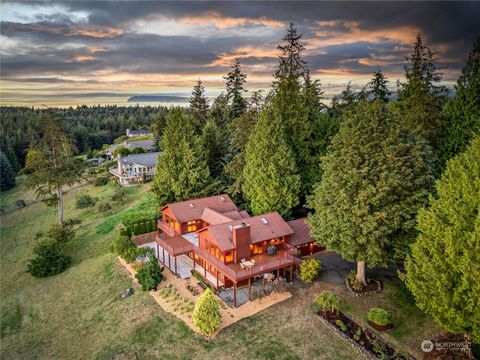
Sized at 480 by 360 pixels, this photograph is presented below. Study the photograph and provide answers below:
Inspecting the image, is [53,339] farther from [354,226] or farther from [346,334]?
[354,226]

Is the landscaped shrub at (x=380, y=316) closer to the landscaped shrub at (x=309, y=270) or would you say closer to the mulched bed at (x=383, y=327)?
the mulched bed at (x=383, y=327)

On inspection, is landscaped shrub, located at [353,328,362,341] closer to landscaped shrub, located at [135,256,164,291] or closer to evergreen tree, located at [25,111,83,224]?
landscaped shrub, located at [135,256,164,291]

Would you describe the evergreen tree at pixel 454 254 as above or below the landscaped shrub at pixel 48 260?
above

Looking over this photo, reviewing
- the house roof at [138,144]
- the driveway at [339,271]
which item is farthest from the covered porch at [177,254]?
the house roof at [138,144]

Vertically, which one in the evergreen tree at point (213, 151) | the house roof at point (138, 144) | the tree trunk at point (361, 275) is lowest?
the tree trunk at point (361, 275)

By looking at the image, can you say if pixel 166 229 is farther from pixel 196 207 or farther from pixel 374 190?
pixel 374 190

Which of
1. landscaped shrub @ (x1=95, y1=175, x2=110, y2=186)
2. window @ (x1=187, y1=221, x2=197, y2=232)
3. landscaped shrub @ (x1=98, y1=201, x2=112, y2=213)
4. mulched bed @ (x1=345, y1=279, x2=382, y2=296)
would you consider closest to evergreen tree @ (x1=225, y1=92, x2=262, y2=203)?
window @ (x1=187, y1=221, x2=197, y2=232)

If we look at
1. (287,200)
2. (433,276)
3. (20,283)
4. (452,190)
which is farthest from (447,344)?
(20,283)
